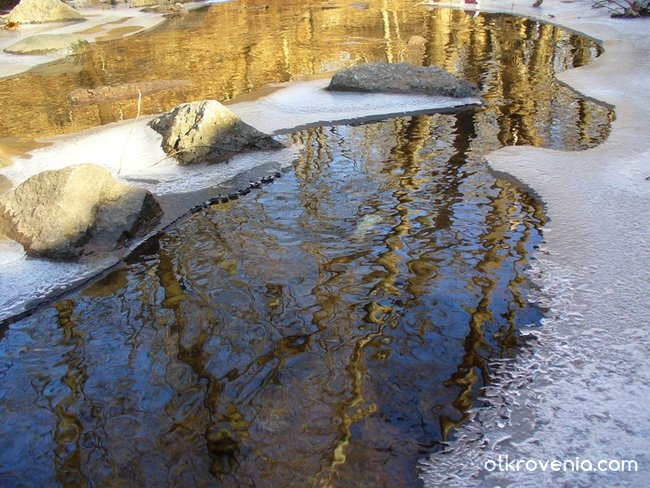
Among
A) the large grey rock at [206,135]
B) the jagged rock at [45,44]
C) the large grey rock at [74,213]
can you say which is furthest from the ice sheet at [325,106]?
the jagged rock at [45,44]

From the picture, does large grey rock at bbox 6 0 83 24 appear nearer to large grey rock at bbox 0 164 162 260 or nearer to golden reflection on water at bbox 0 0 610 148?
golden reflection on water at bbox 0 0 610 148

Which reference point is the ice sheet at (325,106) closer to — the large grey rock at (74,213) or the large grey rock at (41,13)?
the large grey rock at (74,213)

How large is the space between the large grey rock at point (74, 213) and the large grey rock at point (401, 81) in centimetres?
350

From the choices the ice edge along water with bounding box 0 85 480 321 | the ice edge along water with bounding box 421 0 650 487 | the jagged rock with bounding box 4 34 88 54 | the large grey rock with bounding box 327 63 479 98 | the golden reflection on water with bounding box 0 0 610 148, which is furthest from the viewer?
the jagged rock with bounding box 4 34 88 54

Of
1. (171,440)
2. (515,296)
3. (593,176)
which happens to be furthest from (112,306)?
(593,176)

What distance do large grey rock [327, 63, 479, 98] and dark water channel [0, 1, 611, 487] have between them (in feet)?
3.72

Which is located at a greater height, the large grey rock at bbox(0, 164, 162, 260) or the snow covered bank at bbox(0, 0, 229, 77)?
the snow covered bank at bbox(0, 0, 229, 77)

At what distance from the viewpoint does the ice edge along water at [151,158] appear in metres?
3.44

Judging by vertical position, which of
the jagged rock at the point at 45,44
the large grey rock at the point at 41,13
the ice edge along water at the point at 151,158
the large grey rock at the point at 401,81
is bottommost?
the ice edge along water at the point at 151,158

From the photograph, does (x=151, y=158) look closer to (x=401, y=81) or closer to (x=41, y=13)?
(x=401, y=81)

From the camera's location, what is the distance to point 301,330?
2836 millimetres

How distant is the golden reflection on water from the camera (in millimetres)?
5973

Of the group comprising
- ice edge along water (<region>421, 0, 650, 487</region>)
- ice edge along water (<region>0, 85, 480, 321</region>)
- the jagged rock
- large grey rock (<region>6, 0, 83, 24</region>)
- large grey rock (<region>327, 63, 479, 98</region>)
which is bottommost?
ice edge along water (<region>421, 0, 650, 487</region>)

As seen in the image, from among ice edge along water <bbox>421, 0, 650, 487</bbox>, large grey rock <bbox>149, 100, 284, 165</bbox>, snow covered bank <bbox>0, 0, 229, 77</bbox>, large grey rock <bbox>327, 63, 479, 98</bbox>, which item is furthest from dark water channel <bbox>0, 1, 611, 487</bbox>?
snow covered bank <bbox>0, 0, 229, 77</bbox>
